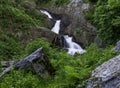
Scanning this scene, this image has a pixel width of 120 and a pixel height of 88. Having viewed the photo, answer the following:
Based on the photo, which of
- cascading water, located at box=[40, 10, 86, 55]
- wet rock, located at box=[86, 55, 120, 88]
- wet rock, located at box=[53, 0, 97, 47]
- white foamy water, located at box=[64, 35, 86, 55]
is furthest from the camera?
wet rock, located at box=[53, 0, 97, 47]

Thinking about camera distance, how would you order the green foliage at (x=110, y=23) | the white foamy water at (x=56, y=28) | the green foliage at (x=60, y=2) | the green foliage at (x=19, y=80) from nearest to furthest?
the green foliage at (x=19, y=80) < the green foliage at (x=110, y=23) < the white foamy water at (x=56, y=28) < the green foliage at (x=60, y=2)

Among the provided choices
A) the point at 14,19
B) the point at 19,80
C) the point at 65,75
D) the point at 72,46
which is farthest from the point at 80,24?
the point at 65,75

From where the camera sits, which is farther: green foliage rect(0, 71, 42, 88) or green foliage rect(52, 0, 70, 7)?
green foliage rect(52, 0, 70, 7)

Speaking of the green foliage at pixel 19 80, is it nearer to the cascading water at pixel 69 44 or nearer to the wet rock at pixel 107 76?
the wet rock at pixel 107 76

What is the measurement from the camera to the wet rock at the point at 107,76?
858cm

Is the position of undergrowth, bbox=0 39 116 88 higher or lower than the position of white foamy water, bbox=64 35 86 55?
lower

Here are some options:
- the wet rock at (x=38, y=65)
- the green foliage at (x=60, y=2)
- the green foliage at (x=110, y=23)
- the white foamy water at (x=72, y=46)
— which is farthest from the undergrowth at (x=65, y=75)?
the green foliage at (x=60, y=2)

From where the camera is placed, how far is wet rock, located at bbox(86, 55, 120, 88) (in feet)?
28.1

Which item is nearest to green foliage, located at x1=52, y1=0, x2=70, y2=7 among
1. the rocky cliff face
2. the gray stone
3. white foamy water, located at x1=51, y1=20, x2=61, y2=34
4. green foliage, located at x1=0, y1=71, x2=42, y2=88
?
the rocky cliff face

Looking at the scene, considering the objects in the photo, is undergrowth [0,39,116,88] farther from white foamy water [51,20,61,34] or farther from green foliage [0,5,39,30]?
white foamy water [51,20,61,34]

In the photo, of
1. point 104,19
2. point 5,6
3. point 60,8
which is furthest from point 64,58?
point 60,8

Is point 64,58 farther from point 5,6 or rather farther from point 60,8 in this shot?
point 60,8

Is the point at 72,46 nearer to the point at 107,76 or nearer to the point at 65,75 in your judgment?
the point at 65,75

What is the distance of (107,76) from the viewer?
884 centimetres
